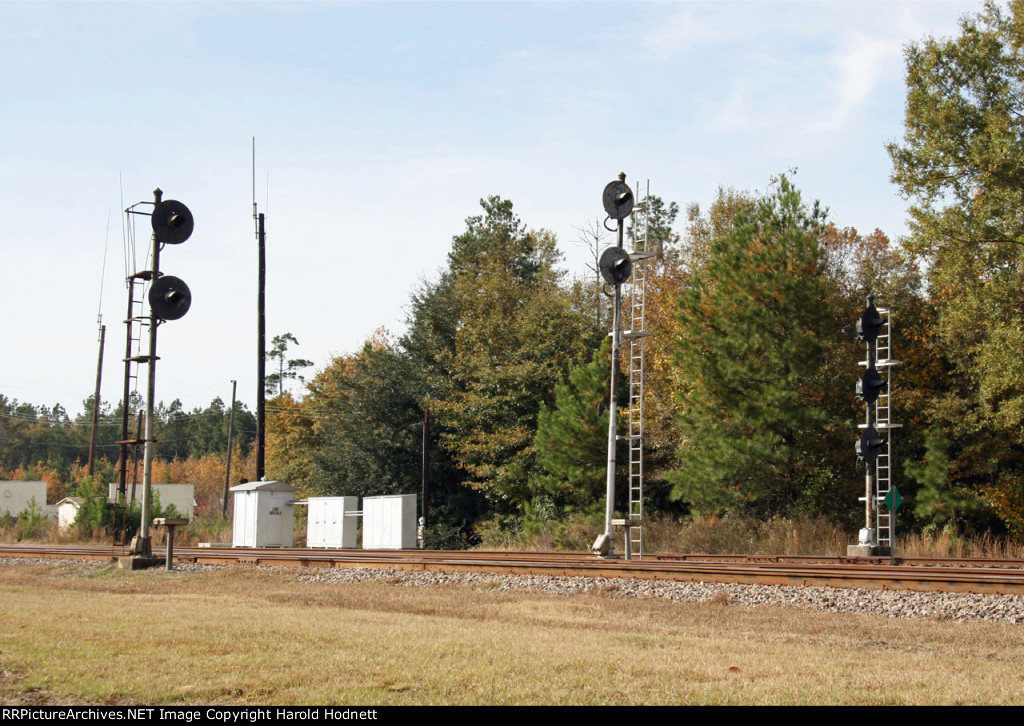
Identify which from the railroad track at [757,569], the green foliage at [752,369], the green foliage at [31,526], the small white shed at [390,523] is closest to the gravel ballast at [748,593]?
the railroad track at [757,569]

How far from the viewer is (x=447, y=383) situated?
4597 centimetres

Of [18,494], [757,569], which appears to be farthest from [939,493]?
[18,494]

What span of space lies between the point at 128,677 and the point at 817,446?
26411mm

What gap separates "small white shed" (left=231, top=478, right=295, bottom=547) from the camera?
2978 cm

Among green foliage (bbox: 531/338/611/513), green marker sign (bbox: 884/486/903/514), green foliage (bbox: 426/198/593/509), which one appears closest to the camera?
green marker sign (bbox: 884/486/903/514)

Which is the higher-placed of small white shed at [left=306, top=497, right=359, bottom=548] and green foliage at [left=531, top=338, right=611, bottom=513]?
green foliage at [left=531, top=338, right=611, bottom=513]

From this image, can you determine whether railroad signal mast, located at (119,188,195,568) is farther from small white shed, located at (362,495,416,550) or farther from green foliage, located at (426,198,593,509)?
green foliage, located at (426,198,593,509)

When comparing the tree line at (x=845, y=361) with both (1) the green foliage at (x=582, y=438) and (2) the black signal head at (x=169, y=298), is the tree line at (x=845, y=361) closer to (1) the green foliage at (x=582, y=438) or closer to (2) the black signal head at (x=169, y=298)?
(1) the green foliage at (x=582, y=438)

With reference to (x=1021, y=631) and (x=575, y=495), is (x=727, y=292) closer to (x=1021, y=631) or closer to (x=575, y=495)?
(x=575, y=495)

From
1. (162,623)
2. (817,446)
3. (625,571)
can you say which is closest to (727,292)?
(817,446)

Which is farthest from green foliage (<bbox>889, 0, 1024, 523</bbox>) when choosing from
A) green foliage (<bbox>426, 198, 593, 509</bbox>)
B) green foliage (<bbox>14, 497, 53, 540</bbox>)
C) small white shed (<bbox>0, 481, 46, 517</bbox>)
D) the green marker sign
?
small white shed (<bbox>0, 481, 46, 517</bbox>)

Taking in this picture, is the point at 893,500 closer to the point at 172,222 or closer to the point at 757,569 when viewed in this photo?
the point at 757,569

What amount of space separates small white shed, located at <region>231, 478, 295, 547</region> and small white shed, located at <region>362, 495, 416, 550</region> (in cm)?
256

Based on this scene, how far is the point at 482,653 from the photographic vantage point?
8617 millimetres
